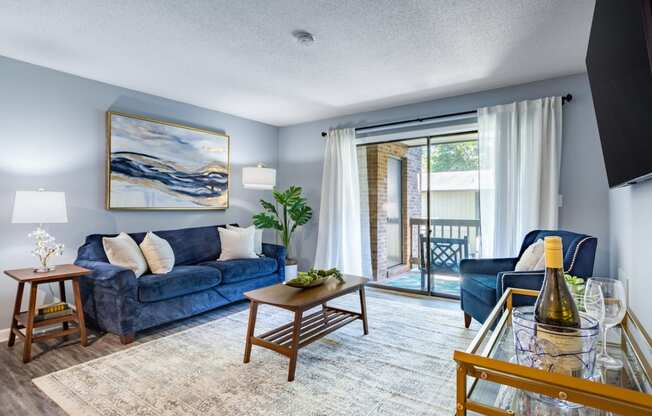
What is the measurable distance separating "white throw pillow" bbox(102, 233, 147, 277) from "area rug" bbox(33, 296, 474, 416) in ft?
2.34

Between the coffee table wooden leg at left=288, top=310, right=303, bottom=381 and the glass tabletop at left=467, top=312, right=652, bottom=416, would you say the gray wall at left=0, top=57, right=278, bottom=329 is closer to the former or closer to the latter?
the coffee table wooden leg at left=288, top=310, right=303, bottom=381

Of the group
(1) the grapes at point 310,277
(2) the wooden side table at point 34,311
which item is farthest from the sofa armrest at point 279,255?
(2) the wooden side table at point 34,311

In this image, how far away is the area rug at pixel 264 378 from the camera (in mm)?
1927

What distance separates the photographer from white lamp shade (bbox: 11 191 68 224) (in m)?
2.57

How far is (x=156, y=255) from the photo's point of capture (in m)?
3.30

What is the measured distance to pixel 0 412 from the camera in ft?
6.15

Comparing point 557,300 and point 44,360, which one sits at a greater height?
point 557,300

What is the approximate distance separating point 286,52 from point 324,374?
8.09 ft

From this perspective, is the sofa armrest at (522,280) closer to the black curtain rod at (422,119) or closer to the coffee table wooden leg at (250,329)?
the coffee table wooden leg at (250,329)

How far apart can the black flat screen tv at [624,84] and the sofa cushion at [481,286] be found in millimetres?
1204

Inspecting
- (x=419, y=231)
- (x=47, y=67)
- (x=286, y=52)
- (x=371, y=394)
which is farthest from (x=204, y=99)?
(x=371, y=394)

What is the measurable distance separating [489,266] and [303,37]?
2539 mm

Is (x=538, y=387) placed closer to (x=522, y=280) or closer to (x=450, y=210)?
(x=522, y=280)

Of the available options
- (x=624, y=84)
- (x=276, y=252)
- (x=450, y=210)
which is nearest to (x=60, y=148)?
(x=276, y=252)
